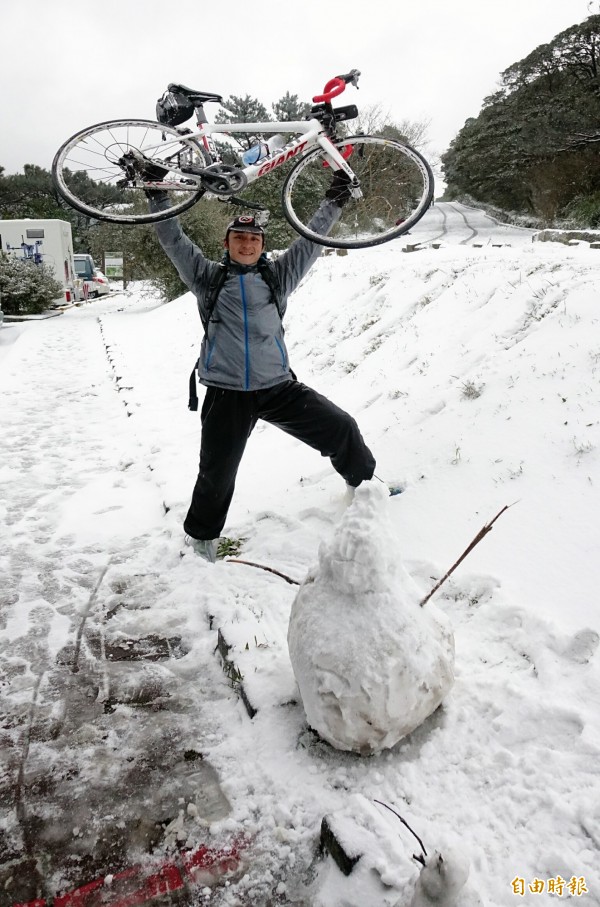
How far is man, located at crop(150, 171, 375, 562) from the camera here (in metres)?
3.47

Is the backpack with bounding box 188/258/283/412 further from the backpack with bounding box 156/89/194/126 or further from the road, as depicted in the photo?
the road

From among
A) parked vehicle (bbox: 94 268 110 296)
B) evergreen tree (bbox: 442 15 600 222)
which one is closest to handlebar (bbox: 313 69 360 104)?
evergreen tree (bbox: 442 15 600 222)

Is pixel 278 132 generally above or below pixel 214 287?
above

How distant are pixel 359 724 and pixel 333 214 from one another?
3277 millimetres

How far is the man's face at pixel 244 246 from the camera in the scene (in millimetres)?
3473

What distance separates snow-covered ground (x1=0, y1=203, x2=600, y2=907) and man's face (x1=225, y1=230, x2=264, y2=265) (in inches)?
75.1

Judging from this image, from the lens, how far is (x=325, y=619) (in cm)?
218

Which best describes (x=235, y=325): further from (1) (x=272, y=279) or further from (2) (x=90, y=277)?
(2) (x=90, y=277)

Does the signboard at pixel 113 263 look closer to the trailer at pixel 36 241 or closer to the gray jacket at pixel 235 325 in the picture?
the trailer at pixel 36 241

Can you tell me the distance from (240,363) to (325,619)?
1.83 metres

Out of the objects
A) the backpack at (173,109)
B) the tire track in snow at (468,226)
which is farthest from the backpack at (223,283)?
the tire track in snow at (468,226)

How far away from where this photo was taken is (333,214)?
12.8ft

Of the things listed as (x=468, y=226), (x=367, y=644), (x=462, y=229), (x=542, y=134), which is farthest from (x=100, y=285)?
(x=367, y=644)

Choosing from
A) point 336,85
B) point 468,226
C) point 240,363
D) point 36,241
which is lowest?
point 36,241
